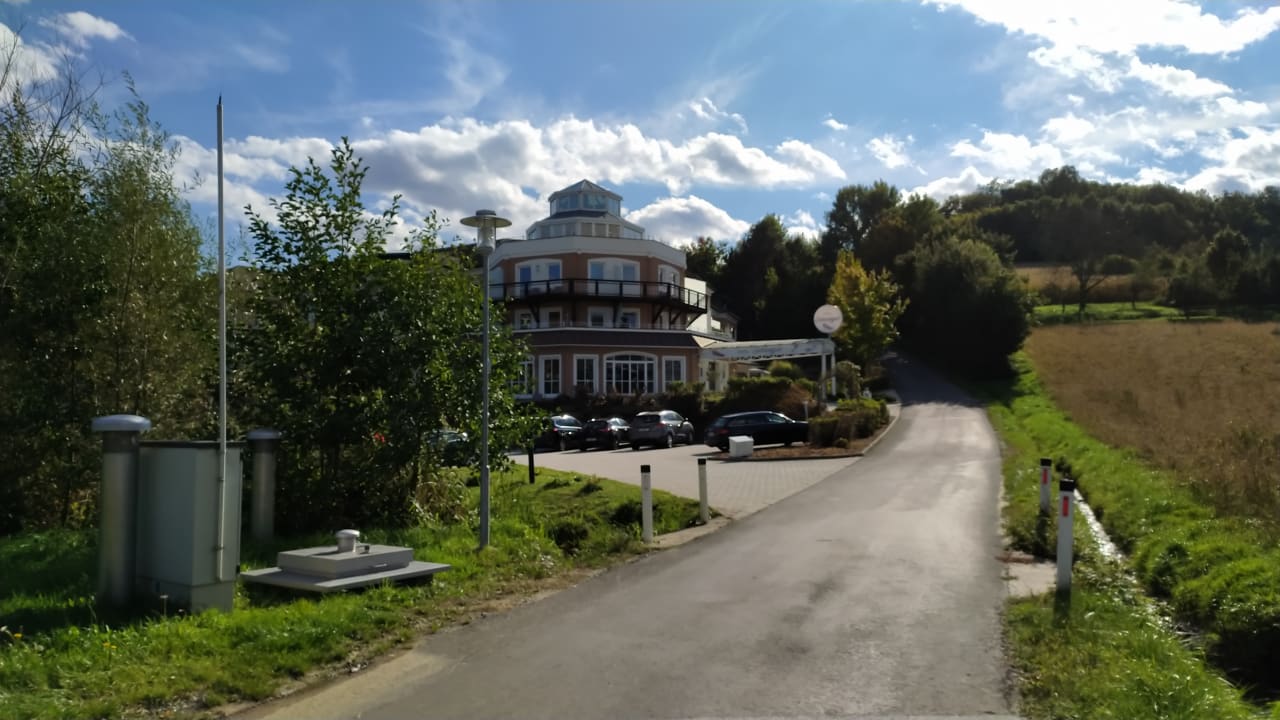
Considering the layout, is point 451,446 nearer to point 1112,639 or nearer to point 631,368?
point 1112,639

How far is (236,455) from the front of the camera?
7.53 metres

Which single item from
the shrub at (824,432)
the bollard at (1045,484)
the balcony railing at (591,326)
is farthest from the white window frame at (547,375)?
the bollard at (1045,484)

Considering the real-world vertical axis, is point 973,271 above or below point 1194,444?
above

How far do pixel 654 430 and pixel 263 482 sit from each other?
2449cm

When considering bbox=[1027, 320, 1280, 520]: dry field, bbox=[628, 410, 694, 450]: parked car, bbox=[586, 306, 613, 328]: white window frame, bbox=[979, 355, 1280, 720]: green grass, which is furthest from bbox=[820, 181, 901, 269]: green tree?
bbox=[979, 355, 1280, 720]: green grass

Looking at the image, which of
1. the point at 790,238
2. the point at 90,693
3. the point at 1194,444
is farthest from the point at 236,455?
the point at 790,238

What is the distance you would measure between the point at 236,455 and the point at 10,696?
8.23 feet

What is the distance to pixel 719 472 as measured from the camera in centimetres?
2277

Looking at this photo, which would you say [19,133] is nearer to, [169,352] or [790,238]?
[169,352]

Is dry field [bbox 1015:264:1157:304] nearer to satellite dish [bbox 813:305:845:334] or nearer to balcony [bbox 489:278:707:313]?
balcony [bbox 489:278:707:313]

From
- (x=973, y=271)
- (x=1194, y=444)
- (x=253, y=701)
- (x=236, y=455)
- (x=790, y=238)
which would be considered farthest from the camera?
(x=790, y=238)

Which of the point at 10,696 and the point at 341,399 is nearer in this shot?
the point at 10,696

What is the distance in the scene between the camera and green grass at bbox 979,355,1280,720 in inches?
214

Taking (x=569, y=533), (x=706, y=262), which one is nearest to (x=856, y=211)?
(x=706, y=262)
